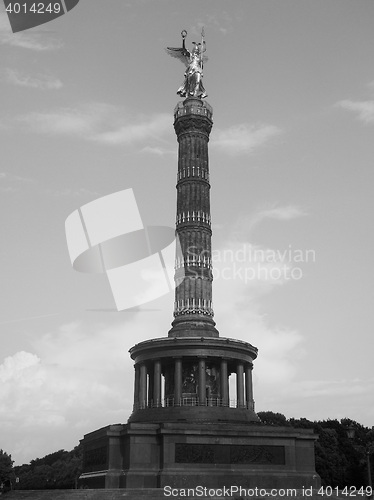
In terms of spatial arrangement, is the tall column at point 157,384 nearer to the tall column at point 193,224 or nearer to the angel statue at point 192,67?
the tall column at point 193,224

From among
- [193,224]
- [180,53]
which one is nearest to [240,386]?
[193,224]

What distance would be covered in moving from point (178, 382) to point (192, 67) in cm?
1919

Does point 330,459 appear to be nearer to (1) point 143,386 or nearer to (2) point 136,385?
(2) point 136,385

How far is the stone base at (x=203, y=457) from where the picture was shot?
995 inches

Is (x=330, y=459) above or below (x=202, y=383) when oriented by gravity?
below

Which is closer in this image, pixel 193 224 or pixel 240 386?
pixel 240 386

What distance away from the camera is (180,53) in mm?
37656

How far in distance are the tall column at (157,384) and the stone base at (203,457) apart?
8.84 feet

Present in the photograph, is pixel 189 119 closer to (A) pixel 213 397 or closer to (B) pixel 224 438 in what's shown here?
(A) pixel 213 397

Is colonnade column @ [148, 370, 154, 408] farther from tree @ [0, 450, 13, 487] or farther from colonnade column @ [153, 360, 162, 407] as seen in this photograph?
tree @ [0, 450, 13, 487]

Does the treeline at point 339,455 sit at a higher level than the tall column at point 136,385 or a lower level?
lower

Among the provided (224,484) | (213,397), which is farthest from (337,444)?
(224,484)
